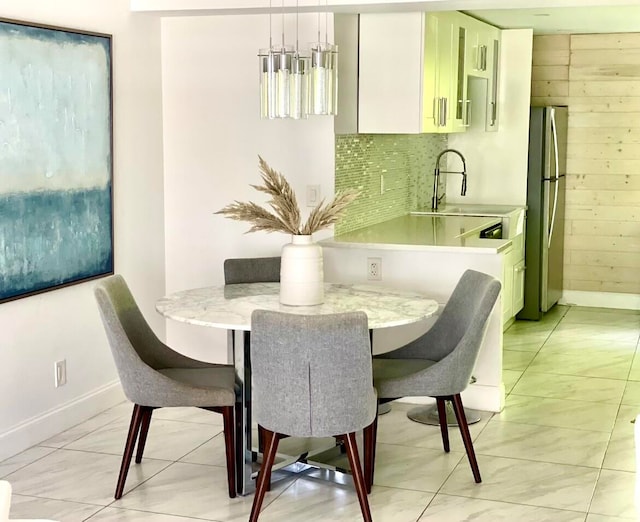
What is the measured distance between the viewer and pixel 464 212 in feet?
22.5

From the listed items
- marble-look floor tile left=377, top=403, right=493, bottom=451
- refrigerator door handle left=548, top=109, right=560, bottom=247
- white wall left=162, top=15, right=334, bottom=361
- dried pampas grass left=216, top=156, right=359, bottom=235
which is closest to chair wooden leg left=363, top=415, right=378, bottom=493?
marble-look floor tile left=377, top=403, right=493, bottom=451

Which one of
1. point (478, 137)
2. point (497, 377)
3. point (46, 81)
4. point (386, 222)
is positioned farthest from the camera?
point (478, 137)

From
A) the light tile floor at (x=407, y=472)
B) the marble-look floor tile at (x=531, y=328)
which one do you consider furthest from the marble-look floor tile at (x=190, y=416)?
the marble-look floor tile at (x=531, y=328)

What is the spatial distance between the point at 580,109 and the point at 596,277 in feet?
4.52

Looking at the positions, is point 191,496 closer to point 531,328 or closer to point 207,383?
point 207,383

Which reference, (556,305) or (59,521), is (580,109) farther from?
(59,521)

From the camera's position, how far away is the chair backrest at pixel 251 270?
4449 mm

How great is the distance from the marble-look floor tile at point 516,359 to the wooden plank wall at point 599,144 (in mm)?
1946

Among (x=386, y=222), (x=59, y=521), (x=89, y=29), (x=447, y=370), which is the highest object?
(x=89, y=29)

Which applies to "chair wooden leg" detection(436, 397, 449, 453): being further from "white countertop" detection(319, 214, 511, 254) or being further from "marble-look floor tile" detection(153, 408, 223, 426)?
"marble-look floor tile" detection(153, 408, 223, 426)

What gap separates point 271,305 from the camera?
3.80m

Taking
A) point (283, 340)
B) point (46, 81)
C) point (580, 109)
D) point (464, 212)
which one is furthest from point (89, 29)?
point (580, 109)

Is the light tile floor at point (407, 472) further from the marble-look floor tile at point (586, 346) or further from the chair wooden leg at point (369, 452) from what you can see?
the marble-look floor tile at point (586, 346)

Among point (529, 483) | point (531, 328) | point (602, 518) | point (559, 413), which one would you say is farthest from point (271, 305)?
point (531, 328)
